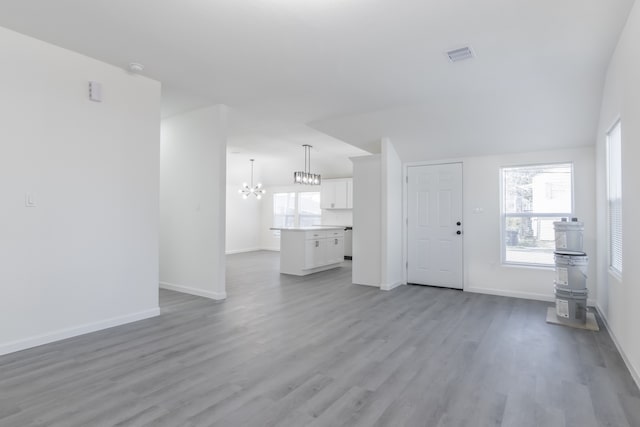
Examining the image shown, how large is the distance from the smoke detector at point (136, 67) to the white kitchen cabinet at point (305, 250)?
3942mm

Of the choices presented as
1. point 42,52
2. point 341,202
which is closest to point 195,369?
point 42,52

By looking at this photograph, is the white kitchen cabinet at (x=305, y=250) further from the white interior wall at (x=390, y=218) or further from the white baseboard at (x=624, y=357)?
the white baseboard at (x=624, y=357)

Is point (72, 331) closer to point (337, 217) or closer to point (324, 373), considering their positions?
point (324, 373)

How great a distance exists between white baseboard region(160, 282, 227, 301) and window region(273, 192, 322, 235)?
6217 mm

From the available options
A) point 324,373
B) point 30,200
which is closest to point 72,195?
point 30,200

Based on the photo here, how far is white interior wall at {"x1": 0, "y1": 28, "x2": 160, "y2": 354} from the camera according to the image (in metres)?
2.96

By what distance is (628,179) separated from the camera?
2.73 metres

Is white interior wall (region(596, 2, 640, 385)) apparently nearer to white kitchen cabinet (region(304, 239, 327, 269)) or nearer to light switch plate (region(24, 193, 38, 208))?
white kitchen cabinet (region(304, 239, 327, 269))

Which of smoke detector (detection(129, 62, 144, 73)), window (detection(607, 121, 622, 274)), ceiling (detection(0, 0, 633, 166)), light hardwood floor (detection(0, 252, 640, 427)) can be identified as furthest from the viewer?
smoke detector (detection(129, 62, 144, 73))

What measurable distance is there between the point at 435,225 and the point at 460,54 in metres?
3.17

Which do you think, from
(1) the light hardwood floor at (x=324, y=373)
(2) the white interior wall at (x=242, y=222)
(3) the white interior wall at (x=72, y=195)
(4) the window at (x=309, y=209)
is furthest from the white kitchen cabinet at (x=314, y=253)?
(2) the white interior wall at (x=242, y=222)

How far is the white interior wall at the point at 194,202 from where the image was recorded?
4.75m

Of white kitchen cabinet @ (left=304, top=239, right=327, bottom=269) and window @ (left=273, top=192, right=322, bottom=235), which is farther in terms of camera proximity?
window @ (left=273, top=192, right=322, bottom=235)

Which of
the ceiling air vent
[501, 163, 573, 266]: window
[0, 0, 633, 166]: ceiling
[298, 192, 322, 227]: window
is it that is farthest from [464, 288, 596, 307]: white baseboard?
[298, 192, 322, 227]: window
